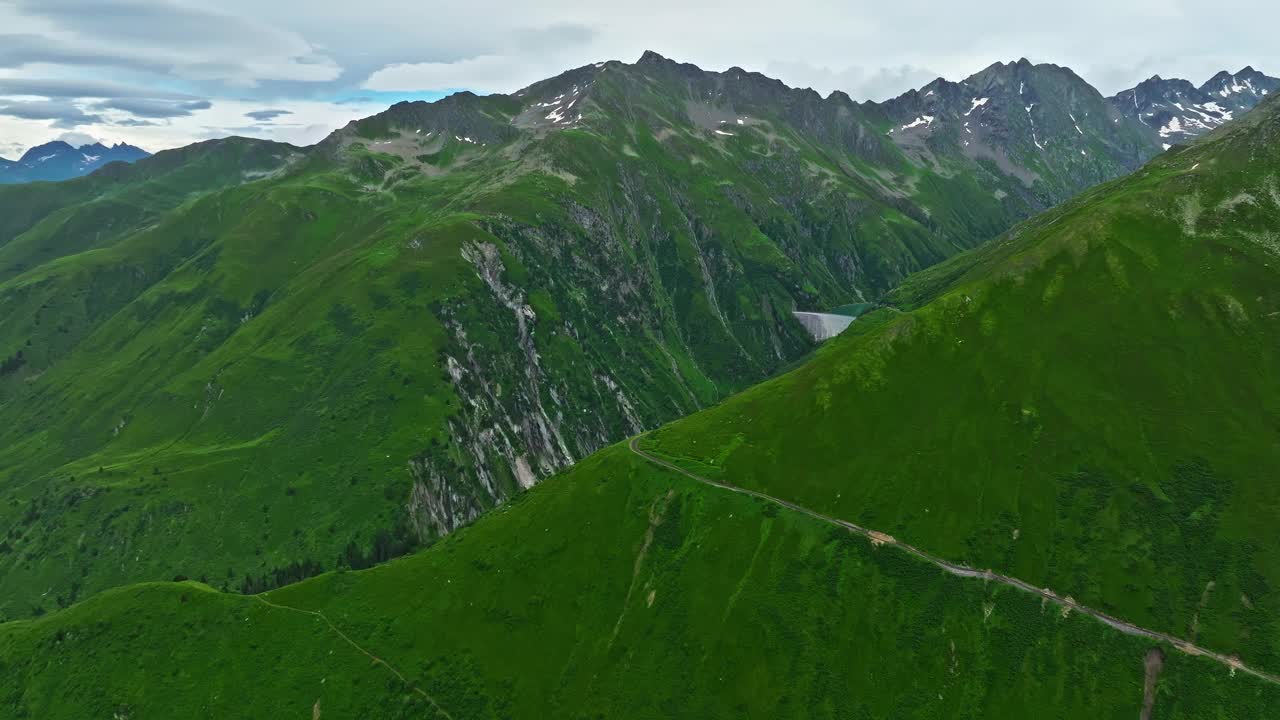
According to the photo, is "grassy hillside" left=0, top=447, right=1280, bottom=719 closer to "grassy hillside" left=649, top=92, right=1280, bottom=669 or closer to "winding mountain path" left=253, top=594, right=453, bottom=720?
"winding mountain path" left=253, top=594, right=453, bottom=720

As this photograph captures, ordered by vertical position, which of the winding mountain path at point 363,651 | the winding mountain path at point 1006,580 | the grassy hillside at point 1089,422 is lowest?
the winding mountain path at point 363,651

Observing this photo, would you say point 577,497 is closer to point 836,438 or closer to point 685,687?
point 685,687

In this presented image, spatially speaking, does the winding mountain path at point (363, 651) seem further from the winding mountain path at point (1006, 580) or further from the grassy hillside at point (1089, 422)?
the grassy hillside at point (1089, 422)

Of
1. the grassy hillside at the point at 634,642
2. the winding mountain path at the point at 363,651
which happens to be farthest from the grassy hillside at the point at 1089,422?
the winding mountain path at the point at 363,651

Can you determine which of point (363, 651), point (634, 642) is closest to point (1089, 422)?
point (634, 642)

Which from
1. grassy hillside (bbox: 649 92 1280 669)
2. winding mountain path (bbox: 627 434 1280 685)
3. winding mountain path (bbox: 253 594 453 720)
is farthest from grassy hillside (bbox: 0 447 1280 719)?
grassy hillside (bbox: 649 92 1280 669)

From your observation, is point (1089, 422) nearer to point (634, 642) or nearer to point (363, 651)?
point (634, 642)
